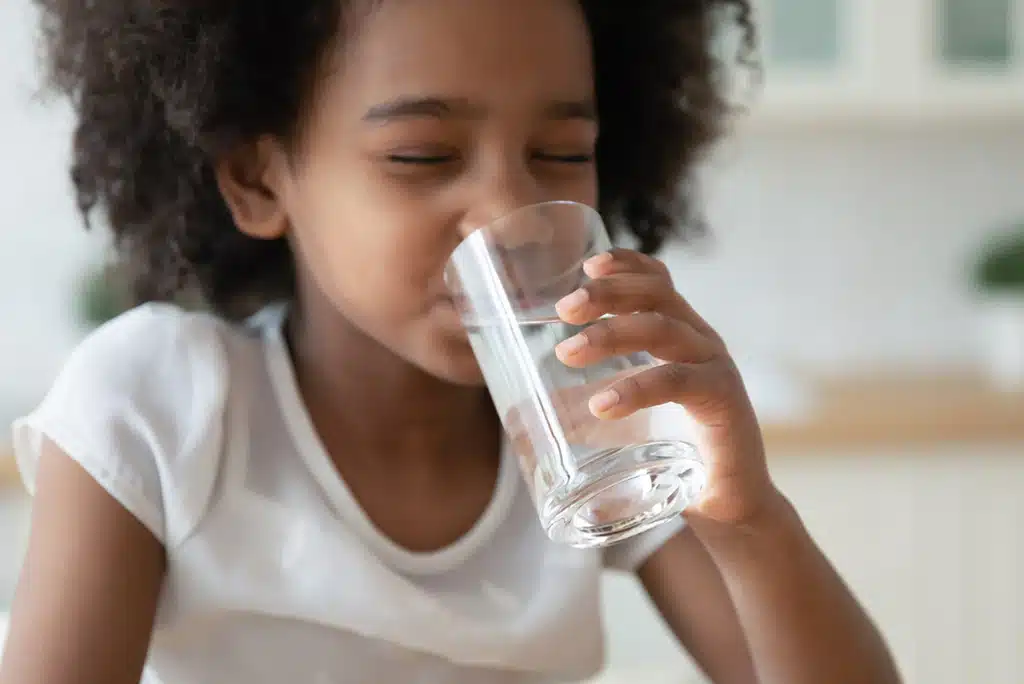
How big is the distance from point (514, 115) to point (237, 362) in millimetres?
300

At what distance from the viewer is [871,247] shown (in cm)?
259

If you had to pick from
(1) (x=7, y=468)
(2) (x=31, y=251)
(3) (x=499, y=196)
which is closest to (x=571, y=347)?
(3) (x=499, y=196)

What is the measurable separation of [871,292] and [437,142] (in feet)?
6.51

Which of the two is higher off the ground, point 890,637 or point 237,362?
point 237,362

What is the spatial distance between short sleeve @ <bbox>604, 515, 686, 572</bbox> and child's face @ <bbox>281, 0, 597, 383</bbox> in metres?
0.24

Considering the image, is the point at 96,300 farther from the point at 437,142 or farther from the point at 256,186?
the point at 437,142

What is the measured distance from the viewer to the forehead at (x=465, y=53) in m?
0.79

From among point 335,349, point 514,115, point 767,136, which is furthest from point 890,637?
point 514,115

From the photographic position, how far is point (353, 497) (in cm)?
92

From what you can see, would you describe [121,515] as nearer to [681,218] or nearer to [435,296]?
[435,296]

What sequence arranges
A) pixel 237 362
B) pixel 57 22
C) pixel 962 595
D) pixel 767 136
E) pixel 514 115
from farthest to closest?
pixel 767 136
pixel 962 595
pixel 57 22
pixel 237 362
pixel 514 115

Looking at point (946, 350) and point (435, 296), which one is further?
point (946, 350)

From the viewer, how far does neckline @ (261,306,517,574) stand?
0.90 m

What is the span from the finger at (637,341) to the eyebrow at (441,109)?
0.19m
